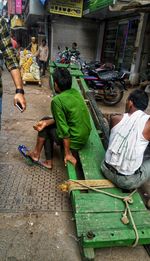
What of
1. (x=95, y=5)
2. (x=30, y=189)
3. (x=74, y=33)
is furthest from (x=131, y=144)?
(x=74, y=33)

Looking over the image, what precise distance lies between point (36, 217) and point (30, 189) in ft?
1.50

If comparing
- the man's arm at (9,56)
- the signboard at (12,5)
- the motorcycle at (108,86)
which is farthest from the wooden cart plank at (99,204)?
the signboard at (12,5)

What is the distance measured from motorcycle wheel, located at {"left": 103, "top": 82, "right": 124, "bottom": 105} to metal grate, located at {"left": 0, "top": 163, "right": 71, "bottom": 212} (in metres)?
3.82

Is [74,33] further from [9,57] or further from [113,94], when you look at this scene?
[9,57]

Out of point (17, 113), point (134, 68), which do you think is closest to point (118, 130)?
point (17, 113)

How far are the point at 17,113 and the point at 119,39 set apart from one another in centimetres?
766

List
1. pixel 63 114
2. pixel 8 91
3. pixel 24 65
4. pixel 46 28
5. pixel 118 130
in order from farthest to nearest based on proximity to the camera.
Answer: pixel 46 28
pixel 24 65
pixel 8 91
pixel 63 114
pixel 118 130

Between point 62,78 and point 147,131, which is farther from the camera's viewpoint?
point 62,78

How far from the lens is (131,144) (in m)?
2.23

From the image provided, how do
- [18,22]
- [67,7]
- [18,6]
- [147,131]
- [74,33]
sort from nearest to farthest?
[147,131]
[67,7]
[74,33]
[18,6]
[18,22]

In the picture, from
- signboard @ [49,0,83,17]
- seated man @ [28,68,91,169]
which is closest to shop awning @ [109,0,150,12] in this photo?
seated man @ [28,68,91,169]

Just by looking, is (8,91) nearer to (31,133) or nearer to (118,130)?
(31,133)

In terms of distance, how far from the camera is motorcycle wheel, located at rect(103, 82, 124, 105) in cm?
655

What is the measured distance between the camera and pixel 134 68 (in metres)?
9.19
